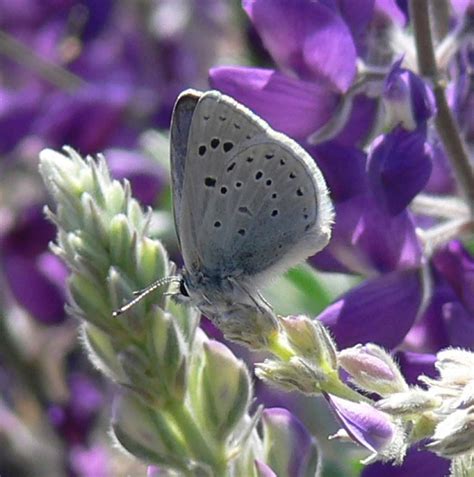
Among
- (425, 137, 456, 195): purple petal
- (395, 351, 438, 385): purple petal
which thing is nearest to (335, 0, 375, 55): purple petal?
(425, 137, 456, 195): purple petal

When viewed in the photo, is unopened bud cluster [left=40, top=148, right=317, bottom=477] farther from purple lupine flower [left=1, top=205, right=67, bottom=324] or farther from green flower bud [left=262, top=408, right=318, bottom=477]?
purple lupine flower [left=1, top=205, right=67, bottom=324]

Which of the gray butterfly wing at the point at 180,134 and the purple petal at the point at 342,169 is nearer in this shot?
the gray butterfly wing at the point at 180,134

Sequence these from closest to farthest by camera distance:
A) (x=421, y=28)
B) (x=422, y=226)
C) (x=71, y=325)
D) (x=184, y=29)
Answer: (x=421, y=28) → (x=422, y=226) → (x=71, y=325) → (x=184, y=29)

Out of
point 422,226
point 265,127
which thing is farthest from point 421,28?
point 422,226

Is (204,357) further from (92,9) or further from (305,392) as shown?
(92,9)

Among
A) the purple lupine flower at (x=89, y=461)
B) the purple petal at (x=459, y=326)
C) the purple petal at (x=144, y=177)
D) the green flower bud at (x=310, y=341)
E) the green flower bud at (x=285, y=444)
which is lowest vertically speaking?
the purple lupine flower at (x=89, y=461)

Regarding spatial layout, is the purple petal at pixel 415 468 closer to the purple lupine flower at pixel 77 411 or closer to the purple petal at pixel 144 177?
the purple lupine flower at pixel 77 411

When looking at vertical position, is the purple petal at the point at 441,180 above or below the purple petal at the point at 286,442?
below

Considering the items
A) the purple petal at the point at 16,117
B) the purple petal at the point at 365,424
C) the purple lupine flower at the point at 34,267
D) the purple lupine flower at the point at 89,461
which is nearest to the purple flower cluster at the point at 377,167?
the purple petal at the point at 365,424

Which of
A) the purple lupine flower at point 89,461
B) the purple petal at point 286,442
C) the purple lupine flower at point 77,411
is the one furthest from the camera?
the purple lupine flower at point 77,411
